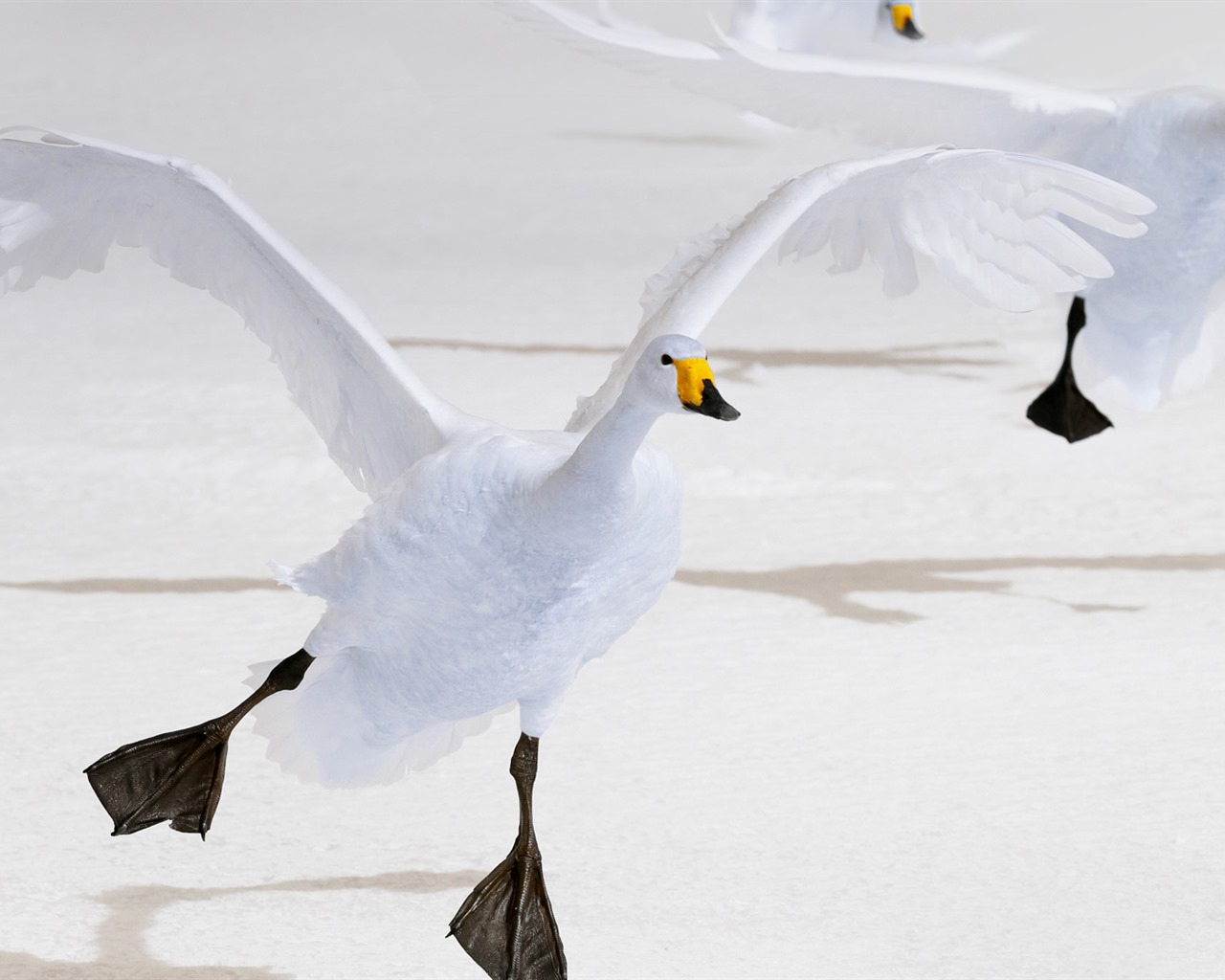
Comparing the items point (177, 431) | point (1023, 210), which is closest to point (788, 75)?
point (1023, 210)

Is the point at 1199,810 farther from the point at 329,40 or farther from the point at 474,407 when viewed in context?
the point at 329,40

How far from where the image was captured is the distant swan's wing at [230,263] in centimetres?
261

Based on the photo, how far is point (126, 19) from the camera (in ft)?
47.1

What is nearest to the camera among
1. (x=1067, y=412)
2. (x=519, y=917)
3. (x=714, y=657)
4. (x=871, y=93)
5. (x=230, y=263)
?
(x=519, y=917)

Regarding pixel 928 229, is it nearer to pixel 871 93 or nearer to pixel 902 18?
pixel 871 93

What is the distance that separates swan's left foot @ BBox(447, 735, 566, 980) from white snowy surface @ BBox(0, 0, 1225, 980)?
0.10 m

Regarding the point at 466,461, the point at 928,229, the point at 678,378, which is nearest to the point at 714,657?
the point at 928,229

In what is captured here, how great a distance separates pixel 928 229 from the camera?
9.75ft

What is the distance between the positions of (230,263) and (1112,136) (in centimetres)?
210

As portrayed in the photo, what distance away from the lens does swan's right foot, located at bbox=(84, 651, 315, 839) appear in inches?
110

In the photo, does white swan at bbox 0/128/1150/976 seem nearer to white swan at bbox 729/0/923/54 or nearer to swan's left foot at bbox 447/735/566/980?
swan's left foot at bbox 447/735/566/980

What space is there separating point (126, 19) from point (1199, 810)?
12499 mm

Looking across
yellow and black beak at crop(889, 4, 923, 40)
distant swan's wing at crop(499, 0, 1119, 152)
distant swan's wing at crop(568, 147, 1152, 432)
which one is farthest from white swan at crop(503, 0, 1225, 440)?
yellow and black beak at crop(889, 4, 923, 40)

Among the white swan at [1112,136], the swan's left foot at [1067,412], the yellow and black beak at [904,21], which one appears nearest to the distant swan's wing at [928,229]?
the white swan at [1112,136]
